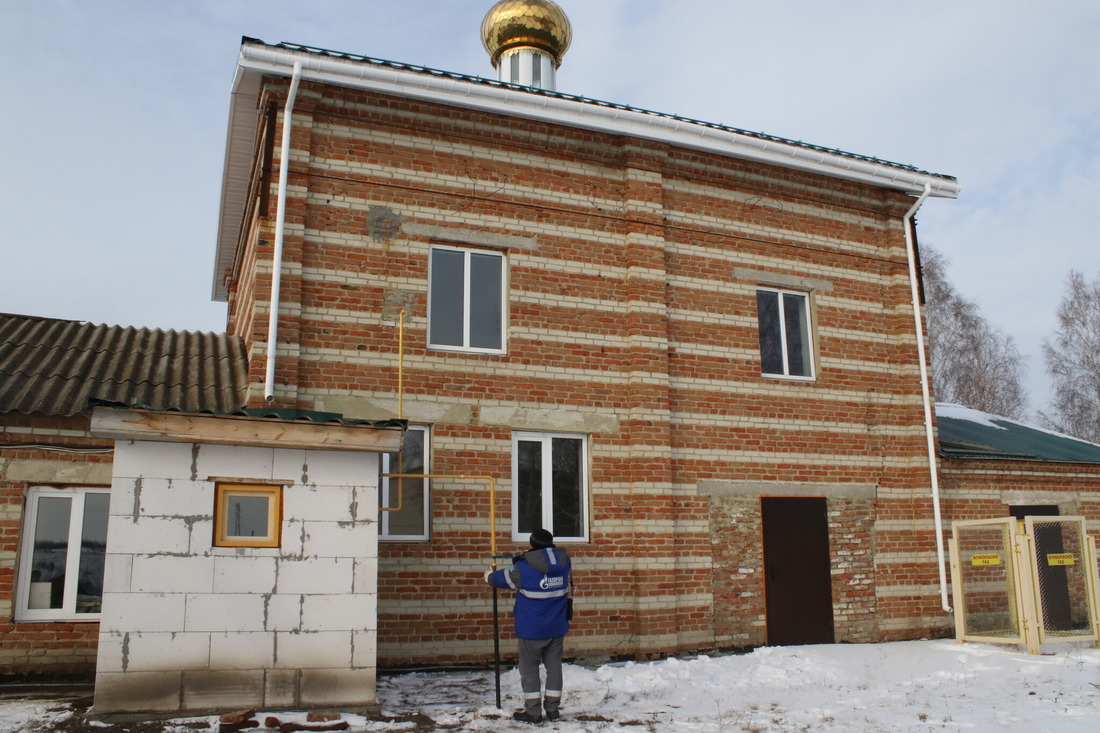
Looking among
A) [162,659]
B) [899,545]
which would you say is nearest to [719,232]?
[899,545]

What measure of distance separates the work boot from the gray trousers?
0.05ft

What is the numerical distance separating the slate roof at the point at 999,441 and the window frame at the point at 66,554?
10.6 m

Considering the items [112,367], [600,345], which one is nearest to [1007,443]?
[600,345]

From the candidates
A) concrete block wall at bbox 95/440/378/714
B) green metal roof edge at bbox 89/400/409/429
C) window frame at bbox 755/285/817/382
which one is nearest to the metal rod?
green metal roof edge at bbox 89/400/409/429

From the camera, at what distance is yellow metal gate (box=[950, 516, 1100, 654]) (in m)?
Answer: 10.6

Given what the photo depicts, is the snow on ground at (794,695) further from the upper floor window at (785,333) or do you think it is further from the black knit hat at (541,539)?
the upper floor window at (785,333)

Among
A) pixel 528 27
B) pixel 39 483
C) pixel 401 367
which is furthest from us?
pixel 528 27

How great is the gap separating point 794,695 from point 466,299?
18.0ft

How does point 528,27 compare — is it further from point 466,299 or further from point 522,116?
point 466,299

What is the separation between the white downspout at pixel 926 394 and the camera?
1217 centimetres

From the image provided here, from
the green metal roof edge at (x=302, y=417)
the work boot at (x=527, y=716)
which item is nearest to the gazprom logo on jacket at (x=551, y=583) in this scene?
the work boot at (x=527, y=716)

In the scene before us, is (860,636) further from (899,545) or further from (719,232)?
(719,232)

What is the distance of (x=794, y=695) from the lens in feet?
27.7

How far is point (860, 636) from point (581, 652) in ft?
12.8
